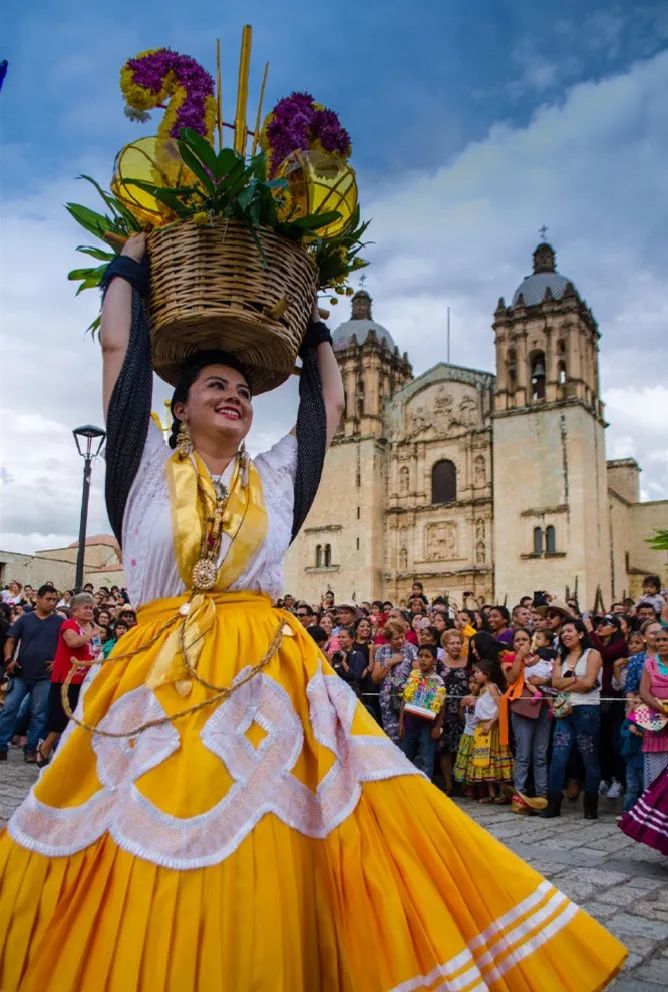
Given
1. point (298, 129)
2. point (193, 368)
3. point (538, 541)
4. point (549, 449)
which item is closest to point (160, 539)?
point (193, 368)

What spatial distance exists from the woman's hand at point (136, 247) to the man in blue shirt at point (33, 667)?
7404 millimetres

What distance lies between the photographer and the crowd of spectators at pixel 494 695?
25.3 ft

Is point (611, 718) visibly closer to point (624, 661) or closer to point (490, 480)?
point (624, 661)

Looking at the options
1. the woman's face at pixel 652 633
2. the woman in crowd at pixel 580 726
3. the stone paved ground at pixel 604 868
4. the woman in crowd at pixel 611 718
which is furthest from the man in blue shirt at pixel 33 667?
the woman's face at pixel 652 633

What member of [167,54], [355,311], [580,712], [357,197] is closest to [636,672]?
[580,712]

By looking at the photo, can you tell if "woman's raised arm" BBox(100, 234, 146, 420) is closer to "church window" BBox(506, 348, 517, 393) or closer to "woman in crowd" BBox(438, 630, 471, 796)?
"woman in crowd" BBox(438, 630, 471, 796)

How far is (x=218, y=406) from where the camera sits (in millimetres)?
2693

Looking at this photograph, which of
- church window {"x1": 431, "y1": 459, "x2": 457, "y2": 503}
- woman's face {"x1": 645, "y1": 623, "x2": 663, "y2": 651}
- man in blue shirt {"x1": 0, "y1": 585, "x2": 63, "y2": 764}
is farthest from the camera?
church window {"x1": 431, "y1": 459, "x2": 457, "y2": 503}

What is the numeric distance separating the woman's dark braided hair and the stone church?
107ft

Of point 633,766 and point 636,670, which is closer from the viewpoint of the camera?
point 636,670

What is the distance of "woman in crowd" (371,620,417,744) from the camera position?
29.2 feet

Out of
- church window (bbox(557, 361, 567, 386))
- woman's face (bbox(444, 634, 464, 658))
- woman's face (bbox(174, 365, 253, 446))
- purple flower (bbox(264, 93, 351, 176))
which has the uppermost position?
church window (bbox(557, 361, 567, 386))

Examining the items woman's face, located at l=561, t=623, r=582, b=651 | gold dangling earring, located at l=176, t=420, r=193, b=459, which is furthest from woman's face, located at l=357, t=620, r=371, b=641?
gold dangling earring, located at l=176, t=420, r=193, b=459

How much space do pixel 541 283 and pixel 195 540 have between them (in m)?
40.0
